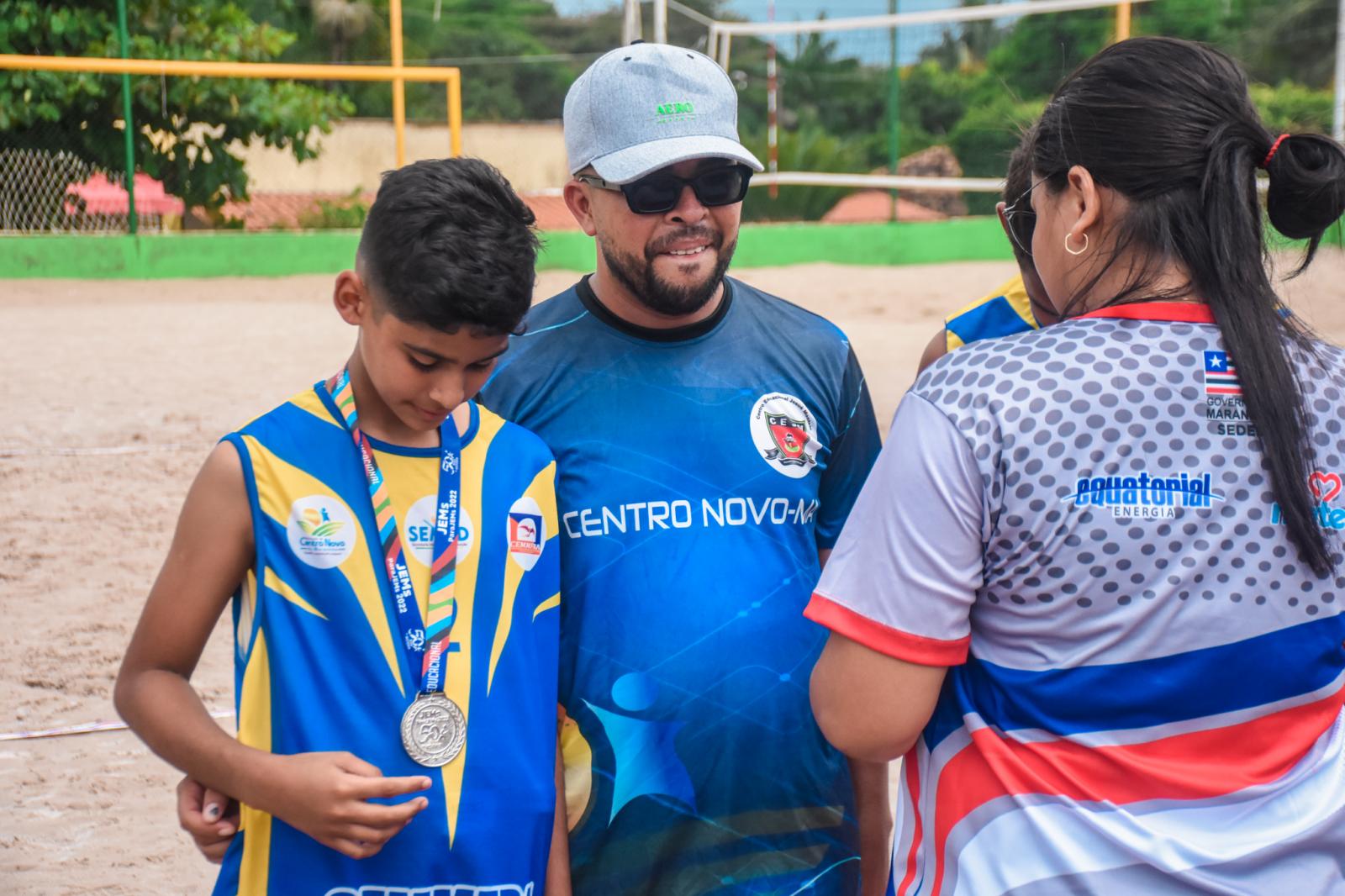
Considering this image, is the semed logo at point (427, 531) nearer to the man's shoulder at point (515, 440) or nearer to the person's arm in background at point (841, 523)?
the man's shoulder at point (515, 440)

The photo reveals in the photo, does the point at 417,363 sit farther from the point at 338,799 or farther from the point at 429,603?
the point at 338,799

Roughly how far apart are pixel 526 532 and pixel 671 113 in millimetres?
716

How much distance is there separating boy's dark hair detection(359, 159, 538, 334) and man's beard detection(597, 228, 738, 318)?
9.4 inches

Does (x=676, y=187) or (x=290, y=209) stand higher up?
(x=290, y=209)

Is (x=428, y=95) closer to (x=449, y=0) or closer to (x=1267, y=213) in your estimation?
(x=449, y=0)

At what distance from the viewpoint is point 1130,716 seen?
1422mm

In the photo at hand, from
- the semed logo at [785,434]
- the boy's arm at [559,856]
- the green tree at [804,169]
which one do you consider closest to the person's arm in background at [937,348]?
the semed logo at [785,434]

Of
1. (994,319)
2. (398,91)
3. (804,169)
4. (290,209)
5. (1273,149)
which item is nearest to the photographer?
(1273,149)

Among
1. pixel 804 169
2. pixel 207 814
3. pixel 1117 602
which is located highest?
pixel 804 169

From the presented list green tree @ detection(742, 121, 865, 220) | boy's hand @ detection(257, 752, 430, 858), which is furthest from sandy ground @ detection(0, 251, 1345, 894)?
green tree @ detection(742, 121, 865, 220)

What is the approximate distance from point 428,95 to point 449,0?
2.06 m

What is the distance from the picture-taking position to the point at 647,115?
83.4 inches

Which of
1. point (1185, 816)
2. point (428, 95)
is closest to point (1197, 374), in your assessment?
point (1185, 816)

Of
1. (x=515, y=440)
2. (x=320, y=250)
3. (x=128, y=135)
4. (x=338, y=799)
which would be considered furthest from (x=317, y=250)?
(x=338, y=799)
